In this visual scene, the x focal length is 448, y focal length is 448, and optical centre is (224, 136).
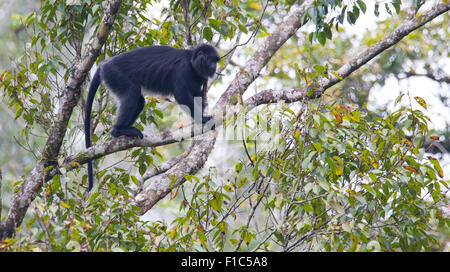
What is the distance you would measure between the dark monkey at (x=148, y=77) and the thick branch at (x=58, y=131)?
340mm

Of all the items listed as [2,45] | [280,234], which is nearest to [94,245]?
[280,234]

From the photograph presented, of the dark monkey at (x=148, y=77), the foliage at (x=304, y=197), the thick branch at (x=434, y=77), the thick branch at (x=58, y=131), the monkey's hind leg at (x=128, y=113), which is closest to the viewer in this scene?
the foliage at (x=304, y=197)

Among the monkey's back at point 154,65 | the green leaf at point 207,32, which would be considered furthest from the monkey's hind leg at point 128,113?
the green leaf at point 207,32

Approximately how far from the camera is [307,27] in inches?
396

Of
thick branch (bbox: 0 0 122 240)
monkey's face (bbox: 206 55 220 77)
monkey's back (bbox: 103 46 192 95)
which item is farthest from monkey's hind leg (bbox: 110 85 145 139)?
monkey's face (bbox: 206 55 220 77)

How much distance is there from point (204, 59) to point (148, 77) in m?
0.63

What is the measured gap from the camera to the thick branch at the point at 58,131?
379 centimetres

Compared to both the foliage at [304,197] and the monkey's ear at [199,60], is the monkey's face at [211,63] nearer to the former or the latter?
the monkey's ear at [199,60]

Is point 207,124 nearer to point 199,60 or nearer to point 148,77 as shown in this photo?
point 199,60

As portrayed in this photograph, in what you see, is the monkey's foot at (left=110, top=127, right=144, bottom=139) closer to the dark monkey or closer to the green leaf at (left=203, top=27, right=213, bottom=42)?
the dark monkey

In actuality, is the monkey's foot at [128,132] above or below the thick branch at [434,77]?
below

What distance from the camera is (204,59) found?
464cm

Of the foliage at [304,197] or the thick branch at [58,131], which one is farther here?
the thick branch at [58,131]
